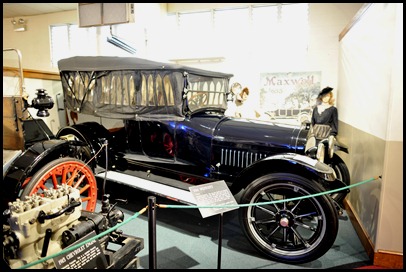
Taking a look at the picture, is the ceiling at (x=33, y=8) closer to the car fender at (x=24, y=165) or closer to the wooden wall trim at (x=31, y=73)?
the wooden wall trim at (x=31, y=73)

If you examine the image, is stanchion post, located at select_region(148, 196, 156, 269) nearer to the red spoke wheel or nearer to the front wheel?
the front wheel

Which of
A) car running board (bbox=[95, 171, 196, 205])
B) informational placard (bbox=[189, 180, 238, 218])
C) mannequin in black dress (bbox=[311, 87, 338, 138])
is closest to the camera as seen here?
informational placard (bbox=[189, 180, 238, 218])

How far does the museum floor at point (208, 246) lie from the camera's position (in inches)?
94.3

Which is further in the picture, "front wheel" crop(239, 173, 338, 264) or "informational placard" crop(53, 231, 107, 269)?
"front wheel" crop(239, 173, 338, 264)

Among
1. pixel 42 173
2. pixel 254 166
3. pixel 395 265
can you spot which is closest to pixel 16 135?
pixel 42 173

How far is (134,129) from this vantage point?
11.2 feet

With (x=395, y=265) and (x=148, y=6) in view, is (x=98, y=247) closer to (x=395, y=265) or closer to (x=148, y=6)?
(x=395, y=265)

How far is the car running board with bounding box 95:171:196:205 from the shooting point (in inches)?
106

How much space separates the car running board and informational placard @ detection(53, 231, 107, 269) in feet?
3.32

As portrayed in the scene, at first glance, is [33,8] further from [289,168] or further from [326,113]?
[289,168]

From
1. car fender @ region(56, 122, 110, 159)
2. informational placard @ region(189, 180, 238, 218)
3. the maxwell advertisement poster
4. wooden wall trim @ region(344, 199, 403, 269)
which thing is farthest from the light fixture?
wooden wall trim @ region(344, 199, 403, 269)

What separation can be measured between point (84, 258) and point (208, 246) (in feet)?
4.39

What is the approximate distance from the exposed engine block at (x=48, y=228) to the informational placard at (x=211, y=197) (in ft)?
1.94

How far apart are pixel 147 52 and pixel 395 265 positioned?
671 centimetres
